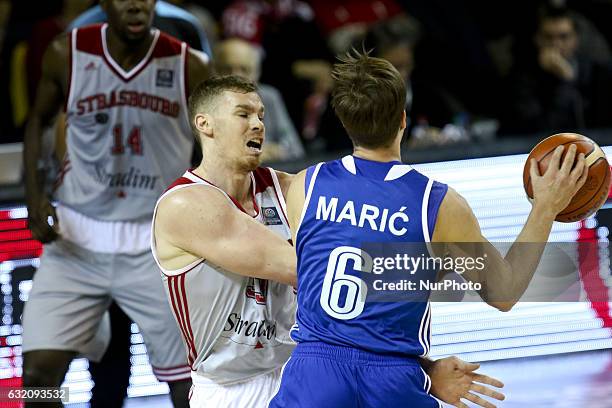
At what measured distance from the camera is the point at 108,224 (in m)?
5.41

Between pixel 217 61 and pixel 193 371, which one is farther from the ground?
pixel 217 61

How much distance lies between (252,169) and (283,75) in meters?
5.41

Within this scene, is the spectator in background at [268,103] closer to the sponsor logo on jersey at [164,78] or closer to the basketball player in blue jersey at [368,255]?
the sponsor logo on jersey at [164,78]

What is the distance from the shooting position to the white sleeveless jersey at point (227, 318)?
13.7 feet

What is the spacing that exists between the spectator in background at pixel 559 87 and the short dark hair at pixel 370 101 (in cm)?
480

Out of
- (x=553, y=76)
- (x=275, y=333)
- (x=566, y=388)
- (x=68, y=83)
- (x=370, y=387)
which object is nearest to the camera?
(x=370, y=387)

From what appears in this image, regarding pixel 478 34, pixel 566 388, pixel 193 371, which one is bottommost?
pixel 566 388

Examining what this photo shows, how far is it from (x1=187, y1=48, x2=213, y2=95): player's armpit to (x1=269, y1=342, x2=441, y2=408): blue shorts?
2.08 m

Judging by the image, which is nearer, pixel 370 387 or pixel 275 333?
pixel 370 387

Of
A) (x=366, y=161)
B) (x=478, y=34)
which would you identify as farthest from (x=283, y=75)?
(x=366, y=161)

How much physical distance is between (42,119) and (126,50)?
0.49m

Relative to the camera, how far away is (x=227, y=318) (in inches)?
166

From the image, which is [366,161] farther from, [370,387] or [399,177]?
[370,387]
